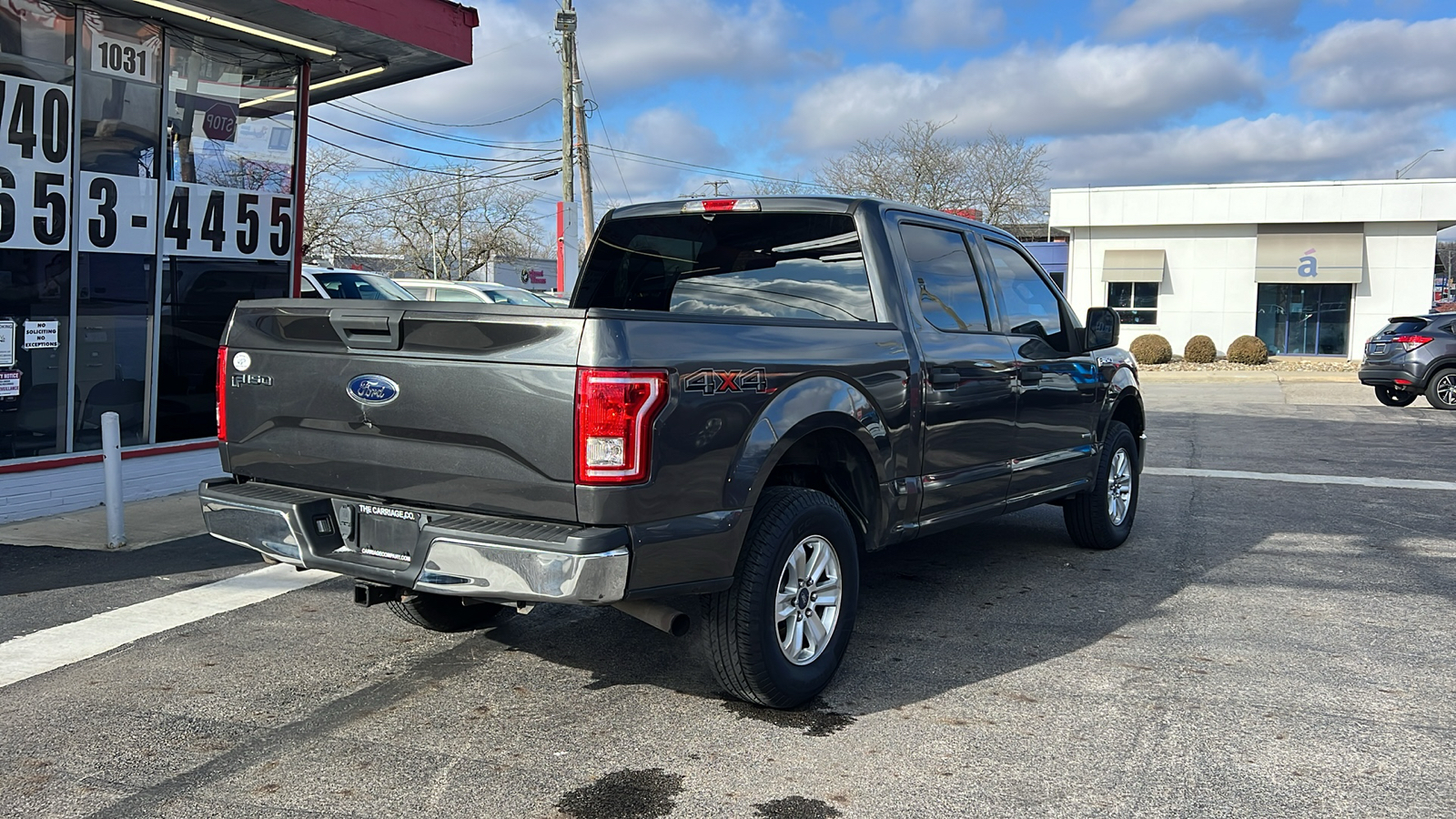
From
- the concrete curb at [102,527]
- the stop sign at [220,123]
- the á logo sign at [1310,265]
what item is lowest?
the concrete curb at [102,527]

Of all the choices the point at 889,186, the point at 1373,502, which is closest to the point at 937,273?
the point at 1373,502

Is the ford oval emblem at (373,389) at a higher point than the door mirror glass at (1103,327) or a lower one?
lower

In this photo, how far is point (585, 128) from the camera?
29641mm

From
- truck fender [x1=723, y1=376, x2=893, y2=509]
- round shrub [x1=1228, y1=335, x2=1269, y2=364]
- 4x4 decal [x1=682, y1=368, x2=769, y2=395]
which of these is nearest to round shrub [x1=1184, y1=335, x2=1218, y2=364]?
round shrub [x1=1228, y1=335, x2=1269, y2=364]

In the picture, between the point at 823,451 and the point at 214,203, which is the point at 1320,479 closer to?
the point at 823,451

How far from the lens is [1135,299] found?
34.5 metres

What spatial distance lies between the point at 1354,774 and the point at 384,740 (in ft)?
10.6

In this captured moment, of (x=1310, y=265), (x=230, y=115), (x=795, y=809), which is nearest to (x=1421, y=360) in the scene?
(x=1310, y=265)

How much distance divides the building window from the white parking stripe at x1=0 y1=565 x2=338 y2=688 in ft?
104

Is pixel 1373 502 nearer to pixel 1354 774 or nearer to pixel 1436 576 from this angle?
pixel 1436 576

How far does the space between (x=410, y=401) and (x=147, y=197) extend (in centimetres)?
635

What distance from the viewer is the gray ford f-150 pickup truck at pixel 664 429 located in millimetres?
3498

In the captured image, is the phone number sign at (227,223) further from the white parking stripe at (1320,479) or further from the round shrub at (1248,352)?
the round shrub at (1248,352)

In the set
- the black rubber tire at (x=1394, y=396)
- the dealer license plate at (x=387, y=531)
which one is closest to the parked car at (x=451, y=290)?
the dealer license plate at (x=387, y=531)
